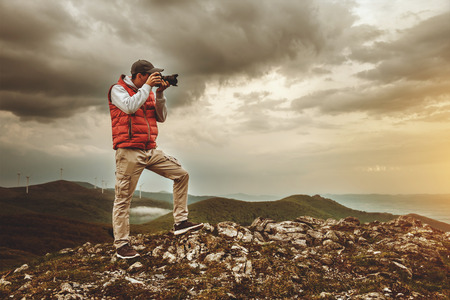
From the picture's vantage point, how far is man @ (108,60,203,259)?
346 inches

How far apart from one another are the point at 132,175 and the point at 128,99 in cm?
258

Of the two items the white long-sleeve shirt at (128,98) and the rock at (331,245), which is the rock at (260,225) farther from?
the white long-sleeve shirt at (128,98)

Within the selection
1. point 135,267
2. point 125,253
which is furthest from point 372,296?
point 125,253

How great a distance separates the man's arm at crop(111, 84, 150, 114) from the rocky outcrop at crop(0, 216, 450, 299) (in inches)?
206

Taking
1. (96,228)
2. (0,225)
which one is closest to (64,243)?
(96,228)

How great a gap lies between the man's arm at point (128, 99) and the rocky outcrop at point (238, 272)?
5224mm

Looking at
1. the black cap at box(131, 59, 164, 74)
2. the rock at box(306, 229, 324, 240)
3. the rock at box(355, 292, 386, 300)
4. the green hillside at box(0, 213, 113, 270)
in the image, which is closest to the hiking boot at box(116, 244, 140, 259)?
the black cap at box(131, 59, 164, 74)

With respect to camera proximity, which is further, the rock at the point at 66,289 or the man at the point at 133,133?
the man at the point at 133,133

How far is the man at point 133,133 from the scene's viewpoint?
346 inches

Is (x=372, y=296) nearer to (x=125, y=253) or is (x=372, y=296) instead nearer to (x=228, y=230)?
(x=228, y=230)

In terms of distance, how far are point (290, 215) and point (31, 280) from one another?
658 ft

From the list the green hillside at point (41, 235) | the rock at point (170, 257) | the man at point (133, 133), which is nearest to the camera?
the man at point (133, 133)

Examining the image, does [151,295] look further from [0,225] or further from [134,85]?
[0,225]

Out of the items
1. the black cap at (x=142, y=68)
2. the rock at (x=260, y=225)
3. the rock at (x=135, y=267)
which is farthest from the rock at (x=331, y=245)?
the black cap at (x=142, y=68)
